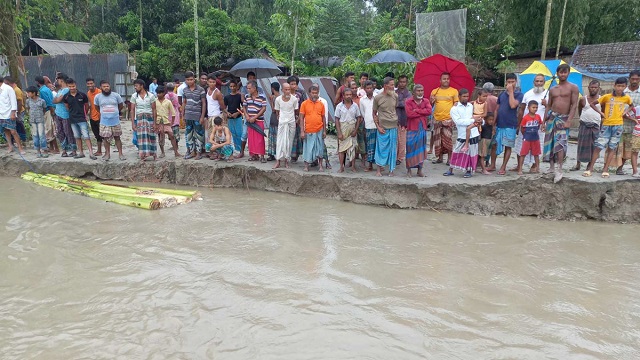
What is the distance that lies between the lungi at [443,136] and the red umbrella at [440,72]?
2.09ft

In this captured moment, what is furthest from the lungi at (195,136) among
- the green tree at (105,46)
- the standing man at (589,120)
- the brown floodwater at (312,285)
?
the green tree at (105,46)

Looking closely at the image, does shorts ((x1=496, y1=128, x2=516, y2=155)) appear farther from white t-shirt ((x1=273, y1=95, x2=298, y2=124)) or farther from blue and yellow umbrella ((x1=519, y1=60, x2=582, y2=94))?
blue and yellow umbrella ((x1=519, y1=60, x2=582, y2=94))

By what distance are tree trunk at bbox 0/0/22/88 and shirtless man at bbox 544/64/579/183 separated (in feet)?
35.3

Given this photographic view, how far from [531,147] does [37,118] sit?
353 inches

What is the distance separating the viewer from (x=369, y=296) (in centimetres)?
404

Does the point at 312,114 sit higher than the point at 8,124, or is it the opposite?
the point at 312,114

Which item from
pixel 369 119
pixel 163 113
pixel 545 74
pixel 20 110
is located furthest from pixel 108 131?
pixel 545 74

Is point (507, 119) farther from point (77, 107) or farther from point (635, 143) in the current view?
point (77, 107)

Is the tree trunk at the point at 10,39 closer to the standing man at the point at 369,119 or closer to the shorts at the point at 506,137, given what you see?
the standing man at the point at 369,119

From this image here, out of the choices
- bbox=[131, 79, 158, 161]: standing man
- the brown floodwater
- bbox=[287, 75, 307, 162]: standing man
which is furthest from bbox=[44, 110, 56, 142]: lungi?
bbox=[287, 75, 307, 162]: standing man

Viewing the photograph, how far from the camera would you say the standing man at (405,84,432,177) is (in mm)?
6668

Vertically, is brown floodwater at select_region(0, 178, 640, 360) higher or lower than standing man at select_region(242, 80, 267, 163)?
lower

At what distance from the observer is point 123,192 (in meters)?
6.95

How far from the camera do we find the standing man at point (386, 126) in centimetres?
666
